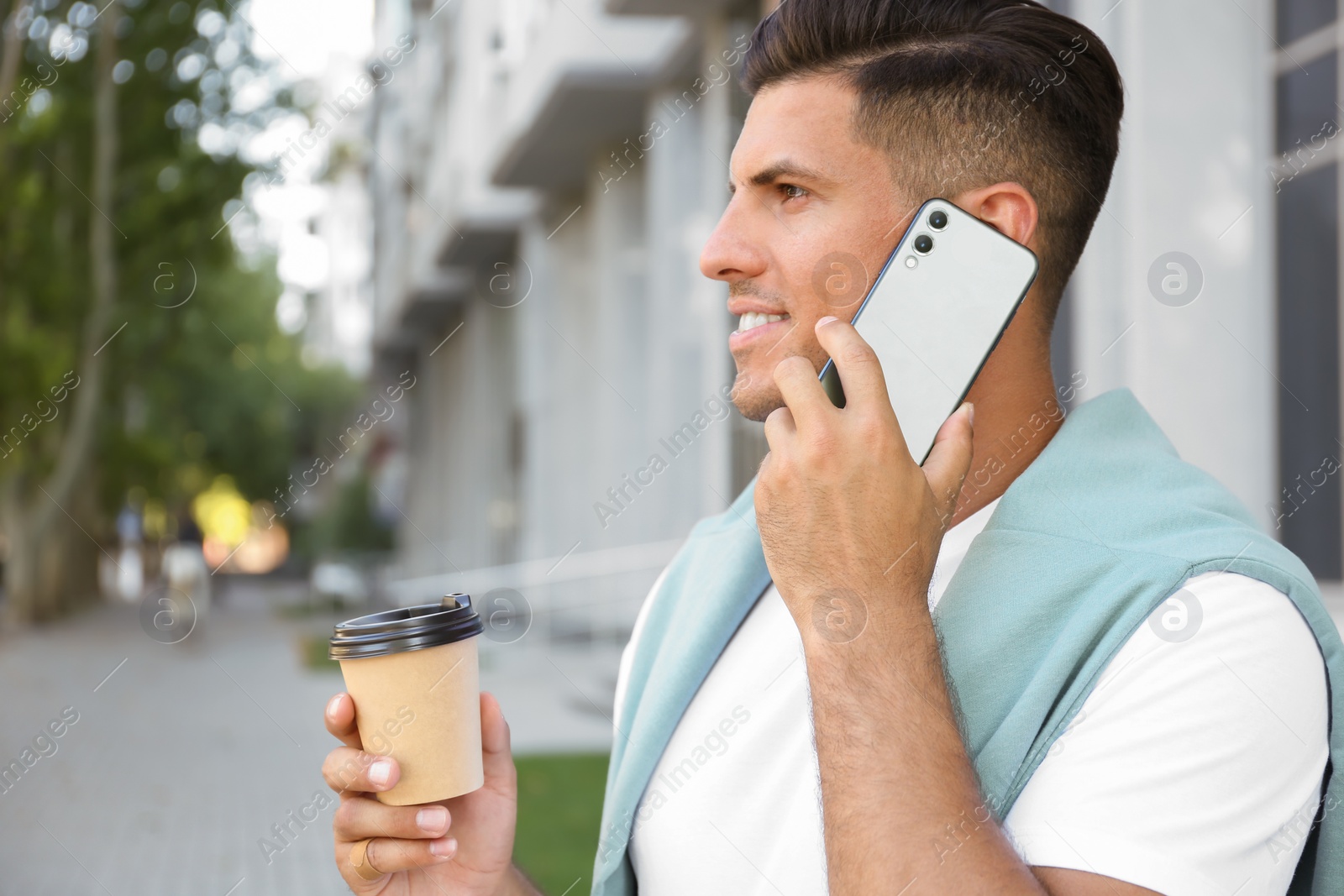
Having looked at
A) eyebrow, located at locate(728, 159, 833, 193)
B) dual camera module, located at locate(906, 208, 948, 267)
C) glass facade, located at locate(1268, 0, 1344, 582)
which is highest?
eyebrow, located at locate(728, 159, 833, 193)

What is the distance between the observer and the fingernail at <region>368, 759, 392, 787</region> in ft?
5.26

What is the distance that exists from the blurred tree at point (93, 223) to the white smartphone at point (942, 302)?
1711cm

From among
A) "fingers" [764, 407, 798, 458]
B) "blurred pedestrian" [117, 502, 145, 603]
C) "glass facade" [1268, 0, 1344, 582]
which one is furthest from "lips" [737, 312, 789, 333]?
"blurred pedestrian" [117, 502, 145, 603]

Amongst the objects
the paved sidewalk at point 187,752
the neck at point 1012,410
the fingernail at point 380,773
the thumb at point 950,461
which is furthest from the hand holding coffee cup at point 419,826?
the paved sidewalk at point 187,752

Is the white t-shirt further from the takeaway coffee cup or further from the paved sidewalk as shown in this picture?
the paved sidewalk

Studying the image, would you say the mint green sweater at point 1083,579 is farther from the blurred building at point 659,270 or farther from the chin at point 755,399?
the blurred building at point 659,270

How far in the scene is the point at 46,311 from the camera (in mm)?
18453

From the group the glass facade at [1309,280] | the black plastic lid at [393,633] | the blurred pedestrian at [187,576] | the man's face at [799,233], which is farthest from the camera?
the blurred pedestrian at [187,576]

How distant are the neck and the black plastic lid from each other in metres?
0.84

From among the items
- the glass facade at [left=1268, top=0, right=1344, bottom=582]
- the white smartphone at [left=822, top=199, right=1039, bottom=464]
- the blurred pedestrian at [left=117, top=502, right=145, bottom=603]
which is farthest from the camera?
the blurred pedestrian at [left=117, top=502, right=145, bottom=603]

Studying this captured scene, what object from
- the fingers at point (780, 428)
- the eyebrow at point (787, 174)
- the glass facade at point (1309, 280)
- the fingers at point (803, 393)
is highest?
the eyebrow at point (787, 174)

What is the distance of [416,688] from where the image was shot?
162cm

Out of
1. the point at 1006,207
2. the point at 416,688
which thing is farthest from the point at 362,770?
the point at 1006,207

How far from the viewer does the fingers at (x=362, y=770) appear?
5.26 feet
